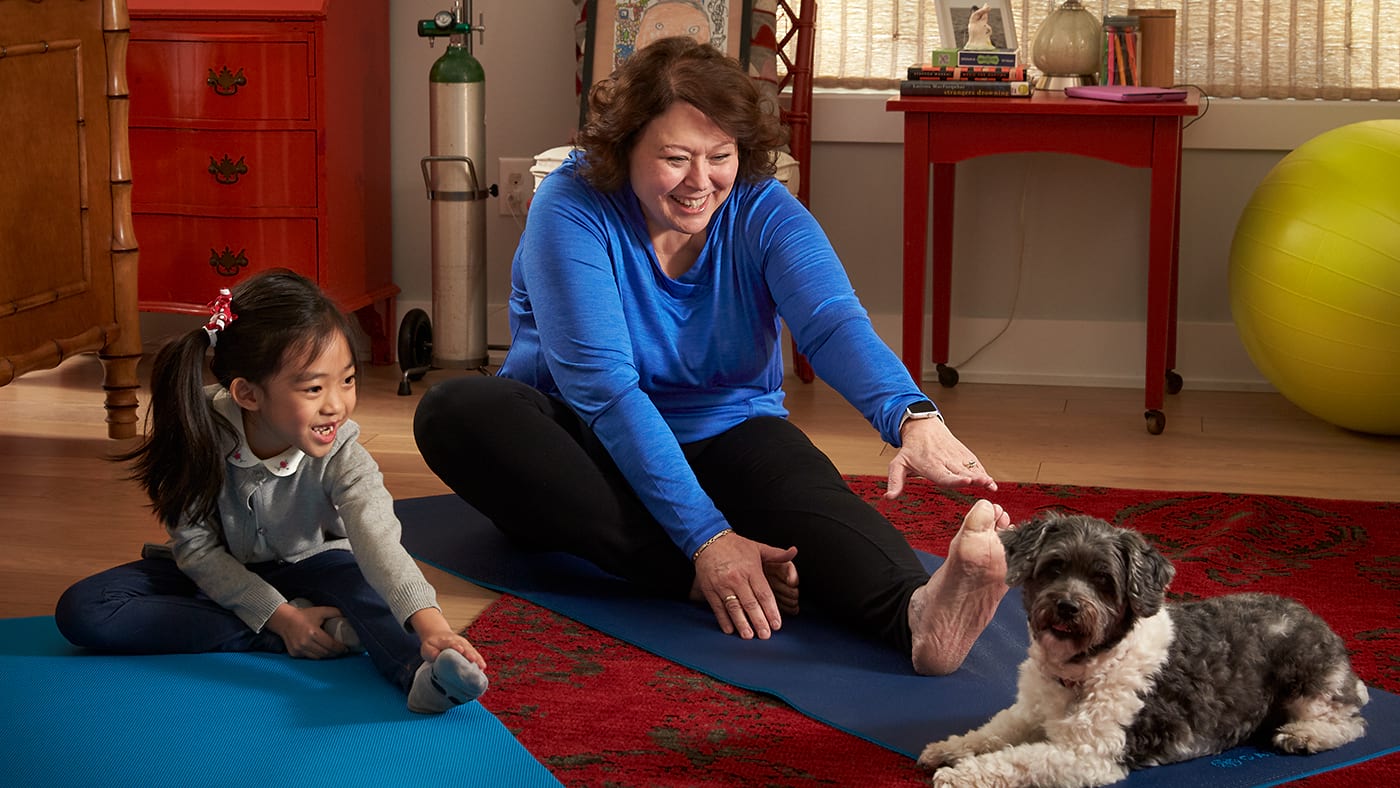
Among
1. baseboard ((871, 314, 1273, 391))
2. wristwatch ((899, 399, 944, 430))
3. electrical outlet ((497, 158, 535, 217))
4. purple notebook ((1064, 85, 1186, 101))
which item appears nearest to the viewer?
wristwatch ((899, 399, 944, 430))

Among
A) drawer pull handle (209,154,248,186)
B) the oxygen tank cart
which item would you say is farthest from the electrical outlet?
drawer pull handle (209,154,248,186)

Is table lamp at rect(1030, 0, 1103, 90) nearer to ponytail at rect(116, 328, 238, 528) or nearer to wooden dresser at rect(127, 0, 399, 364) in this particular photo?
wooden dresser at rect(127, 0, 399, 364)

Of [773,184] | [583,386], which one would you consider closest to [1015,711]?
[583,386]

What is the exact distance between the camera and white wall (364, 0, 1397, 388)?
345 cm

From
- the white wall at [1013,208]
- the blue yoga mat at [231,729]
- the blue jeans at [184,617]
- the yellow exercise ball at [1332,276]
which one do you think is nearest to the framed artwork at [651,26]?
the white wall at [1013,208]

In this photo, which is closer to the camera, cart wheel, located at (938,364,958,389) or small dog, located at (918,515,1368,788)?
small dog, located at (918,515,1368,788)

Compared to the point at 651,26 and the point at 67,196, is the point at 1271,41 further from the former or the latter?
the point at 67,196

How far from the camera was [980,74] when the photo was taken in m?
3.03

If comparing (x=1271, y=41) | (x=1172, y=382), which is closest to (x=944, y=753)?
(x=1172, y=382)

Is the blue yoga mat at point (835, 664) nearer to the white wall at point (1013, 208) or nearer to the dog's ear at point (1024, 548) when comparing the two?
the dog's ear at point (1024, 548)

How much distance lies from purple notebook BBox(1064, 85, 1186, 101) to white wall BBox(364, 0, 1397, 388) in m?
0.48

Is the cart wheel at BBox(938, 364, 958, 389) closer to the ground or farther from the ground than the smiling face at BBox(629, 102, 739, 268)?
closer to the ground

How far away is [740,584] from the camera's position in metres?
1.86

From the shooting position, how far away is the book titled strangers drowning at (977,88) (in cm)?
301
